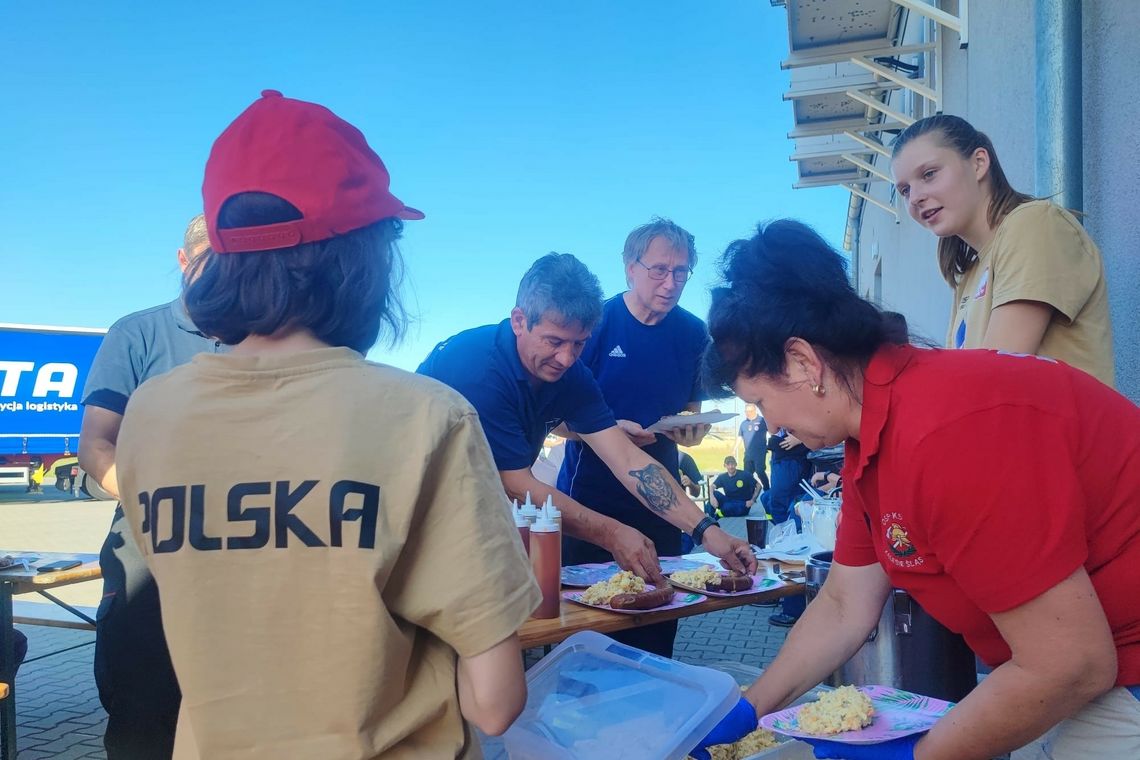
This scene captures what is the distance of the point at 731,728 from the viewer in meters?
1.54

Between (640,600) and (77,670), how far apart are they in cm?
475

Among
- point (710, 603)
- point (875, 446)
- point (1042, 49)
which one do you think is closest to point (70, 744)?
point (710, 603)

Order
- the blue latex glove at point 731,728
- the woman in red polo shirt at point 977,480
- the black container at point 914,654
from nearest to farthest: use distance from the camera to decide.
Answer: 1. the woman in red polo shirt at point 977,480
2. the blue latex glove at point 731,728
3. the black container at point 914,654

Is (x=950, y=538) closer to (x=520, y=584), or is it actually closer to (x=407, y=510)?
(x=520, y=584)

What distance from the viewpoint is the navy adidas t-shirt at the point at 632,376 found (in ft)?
11.7

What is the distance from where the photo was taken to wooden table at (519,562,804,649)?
201 cm

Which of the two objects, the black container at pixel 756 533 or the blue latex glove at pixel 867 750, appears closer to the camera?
the blue latex glove at pixel 867 750

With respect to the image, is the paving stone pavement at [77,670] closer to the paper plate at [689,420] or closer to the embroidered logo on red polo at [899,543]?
the paper plate at [689,420]

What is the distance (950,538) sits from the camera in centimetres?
121

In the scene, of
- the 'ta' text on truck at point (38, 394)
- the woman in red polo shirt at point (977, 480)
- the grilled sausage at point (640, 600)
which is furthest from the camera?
the 'ta' text on truck at point (38, 394)

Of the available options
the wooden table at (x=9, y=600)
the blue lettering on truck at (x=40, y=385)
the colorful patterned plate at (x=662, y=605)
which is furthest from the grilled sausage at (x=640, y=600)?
the blue lettering on truck at (x=40, y=385)

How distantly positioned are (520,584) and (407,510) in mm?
166

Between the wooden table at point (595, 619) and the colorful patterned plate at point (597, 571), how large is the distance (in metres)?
0.23

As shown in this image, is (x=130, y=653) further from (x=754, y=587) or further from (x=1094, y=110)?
(x=1094, y=110)
